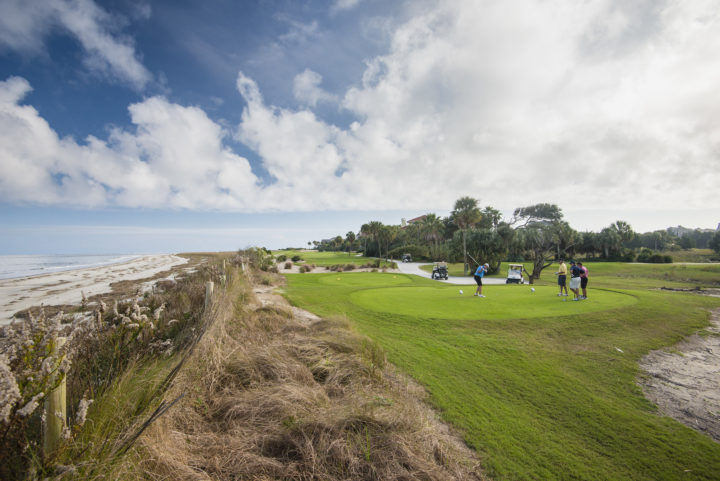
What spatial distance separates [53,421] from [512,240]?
34062 mm

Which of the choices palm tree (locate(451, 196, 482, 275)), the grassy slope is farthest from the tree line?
the grassy slope

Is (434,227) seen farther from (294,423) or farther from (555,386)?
(294,423)

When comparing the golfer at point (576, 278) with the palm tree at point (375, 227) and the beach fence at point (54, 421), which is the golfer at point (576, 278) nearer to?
the beach fence at point (54, 421)

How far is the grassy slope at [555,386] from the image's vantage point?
312 cm

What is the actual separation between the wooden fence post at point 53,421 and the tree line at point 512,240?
24654 millimetres

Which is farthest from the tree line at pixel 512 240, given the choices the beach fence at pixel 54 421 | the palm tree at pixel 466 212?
the beach fence at pixel 54 421

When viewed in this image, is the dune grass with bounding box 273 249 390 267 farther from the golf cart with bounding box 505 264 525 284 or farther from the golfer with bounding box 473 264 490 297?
the golfer with bounding box 473 264 490 297

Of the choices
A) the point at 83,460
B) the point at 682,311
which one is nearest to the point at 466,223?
the point at 682,311

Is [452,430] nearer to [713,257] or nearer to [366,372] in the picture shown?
[366,372]

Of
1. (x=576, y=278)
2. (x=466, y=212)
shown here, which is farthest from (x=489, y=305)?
(x=466, y=212)

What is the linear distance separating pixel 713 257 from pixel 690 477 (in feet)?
226

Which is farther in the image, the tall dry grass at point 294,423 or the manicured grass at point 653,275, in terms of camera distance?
the manicured grass at point 653,275

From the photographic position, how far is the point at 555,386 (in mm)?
4691

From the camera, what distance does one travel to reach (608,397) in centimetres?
441
